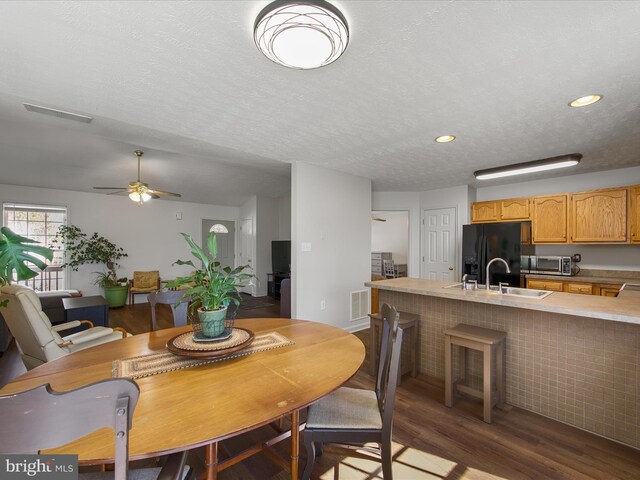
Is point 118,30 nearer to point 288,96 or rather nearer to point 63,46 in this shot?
point 63,46

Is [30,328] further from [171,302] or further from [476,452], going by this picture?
[476,452]

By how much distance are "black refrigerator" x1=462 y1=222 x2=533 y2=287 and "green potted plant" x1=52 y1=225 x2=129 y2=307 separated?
6782 millimetres

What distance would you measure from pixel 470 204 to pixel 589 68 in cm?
362

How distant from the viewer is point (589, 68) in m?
1.71

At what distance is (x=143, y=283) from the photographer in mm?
6355

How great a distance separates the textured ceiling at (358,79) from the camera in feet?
4.37

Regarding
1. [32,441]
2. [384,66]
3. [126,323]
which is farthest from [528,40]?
[126,323]

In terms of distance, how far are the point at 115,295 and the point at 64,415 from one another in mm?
6549

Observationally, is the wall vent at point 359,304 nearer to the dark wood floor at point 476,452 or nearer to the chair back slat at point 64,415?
the dark wood floor at point 476,452

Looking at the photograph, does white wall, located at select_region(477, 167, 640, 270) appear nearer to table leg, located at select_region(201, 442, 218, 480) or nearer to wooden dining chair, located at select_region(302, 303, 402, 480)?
wooden dining chair, located at select_region(302, 303, 402, 480)

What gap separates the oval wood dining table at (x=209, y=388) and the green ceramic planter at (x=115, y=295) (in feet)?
17.1

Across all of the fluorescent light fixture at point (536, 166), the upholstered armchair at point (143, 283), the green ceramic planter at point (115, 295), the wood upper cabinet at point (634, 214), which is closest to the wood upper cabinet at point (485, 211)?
the fluorescent light fixture at point (536, 166)

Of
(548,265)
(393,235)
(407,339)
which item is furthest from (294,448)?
(393,235)

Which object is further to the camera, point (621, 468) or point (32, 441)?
point (621, 468)
